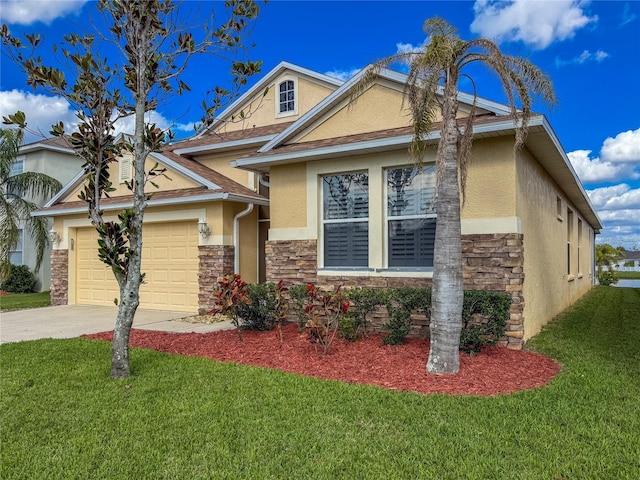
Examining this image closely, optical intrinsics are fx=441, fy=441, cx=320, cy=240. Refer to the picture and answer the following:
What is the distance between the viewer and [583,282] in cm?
1831

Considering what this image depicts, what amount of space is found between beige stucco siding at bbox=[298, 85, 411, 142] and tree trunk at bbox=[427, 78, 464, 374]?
2.78 m

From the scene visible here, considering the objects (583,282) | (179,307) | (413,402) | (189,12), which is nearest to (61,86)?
(189,12)

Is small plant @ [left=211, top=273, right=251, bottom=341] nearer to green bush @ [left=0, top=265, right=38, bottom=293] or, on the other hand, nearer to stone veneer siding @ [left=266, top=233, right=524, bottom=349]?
stone veneer siding @ [left=266, top=233, right=524, bottom=349]

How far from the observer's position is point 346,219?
874 centimetres

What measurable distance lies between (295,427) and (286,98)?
12.5 metres

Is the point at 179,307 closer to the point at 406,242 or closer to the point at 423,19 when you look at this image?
the point at 406,242

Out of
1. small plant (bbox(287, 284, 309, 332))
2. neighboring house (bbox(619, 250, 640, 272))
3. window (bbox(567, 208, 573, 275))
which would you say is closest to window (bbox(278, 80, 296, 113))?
small plant (bbox(287, 284, 309, 332))

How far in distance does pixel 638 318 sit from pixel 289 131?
913cm

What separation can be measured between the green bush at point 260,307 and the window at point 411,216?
7.71 feet

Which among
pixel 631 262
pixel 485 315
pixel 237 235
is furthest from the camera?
pixel 631 262

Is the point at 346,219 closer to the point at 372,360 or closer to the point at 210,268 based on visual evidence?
the point at 372,360

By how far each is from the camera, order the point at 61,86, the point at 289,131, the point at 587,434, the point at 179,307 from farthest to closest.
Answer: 1. the point at 179,307
2. the point at 289,131
3. the point at 61,86
4. the point at 587,434

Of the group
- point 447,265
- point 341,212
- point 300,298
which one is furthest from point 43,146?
point 447,265

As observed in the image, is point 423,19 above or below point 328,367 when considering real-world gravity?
above
